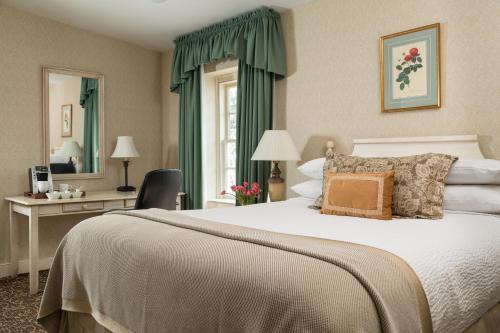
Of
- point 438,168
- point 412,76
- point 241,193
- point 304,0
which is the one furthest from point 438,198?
point 304,0

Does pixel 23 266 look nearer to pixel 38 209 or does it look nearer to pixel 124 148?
pixel 38 209

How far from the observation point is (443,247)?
4.97ft

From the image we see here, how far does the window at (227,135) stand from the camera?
4.48m

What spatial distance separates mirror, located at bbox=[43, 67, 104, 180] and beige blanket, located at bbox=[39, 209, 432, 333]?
2459mm

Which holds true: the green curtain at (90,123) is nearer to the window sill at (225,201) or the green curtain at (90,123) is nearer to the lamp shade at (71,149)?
the lamp shade at (71,149)

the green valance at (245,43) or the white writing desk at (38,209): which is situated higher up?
the green valance at (245,43)

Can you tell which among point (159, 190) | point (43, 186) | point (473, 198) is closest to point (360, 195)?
point (473, 198)

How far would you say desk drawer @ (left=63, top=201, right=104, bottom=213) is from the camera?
3.55 metres

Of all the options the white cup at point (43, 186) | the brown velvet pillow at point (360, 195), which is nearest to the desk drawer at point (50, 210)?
the white cup at point (43, 186)

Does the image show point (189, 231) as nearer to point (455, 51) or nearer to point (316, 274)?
point (316, 274)

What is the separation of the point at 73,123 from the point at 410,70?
3.12 m

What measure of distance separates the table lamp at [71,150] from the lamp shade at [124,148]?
33cm

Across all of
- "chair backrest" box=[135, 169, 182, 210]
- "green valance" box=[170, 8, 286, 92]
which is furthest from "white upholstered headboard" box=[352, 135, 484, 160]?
"chair backrest" box=[135, 169, 182, 210]

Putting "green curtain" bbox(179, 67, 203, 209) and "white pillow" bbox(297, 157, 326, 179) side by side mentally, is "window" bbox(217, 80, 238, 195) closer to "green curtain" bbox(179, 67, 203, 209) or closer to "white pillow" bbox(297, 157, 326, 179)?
"green curtain" bbox(179, 67, 203, 209)
